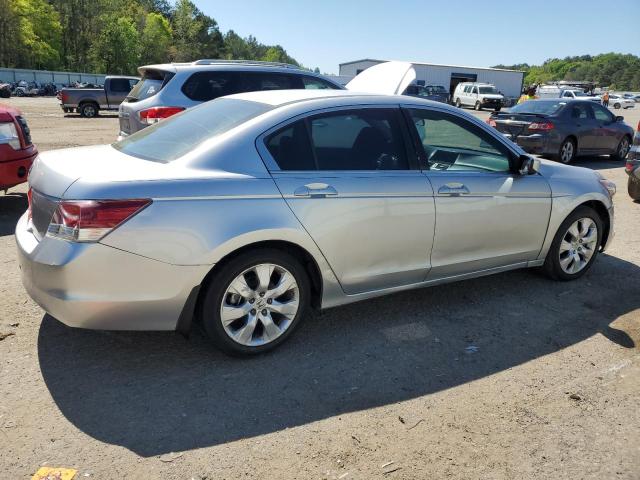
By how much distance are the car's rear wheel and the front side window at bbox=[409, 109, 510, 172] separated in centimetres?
886

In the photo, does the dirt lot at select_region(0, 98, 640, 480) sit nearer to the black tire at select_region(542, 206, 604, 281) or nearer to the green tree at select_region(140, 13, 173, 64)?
the black tire at select_region(542, 206, 604, 281)

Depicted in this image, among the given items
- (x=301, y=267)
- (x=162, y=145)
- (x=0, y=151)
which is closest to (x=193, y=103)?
(x=0, y=151)

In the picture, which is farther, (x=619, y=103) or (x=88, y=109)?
(x=619, y=103)

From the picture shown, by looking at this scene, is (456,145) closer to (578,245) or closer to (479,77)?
(578,245)

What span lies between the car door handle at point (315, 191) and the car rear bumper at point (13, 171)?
4208 millimetres

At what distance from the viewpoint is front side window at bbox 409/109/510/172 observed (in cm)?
405

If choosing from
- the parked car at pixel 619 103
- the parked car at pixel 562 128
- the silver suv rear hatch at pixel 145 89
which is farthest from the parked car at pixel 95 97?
the parked car at pixel 619 103

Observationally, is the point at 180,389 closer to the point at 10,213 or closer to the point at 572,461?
the point at 572,461

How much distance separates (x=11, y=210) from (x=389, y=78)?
5.01 m

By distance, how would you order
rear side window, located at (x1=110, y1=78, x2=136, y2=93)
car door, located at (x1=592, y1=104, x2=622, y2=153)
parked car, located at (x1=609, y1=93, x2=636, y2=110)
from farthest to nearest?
parked car, located at (x1=609, y1=93, x2=636, y2=110)
rear side window, located at (x1=110, y1=78, x2=136, y2=93)
car door, located at (x1=592, y1=104, x2=622, y2=153)

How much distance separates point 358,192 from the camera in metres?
3.50

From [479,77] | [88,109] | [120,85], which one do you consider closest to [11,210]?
[88,109]

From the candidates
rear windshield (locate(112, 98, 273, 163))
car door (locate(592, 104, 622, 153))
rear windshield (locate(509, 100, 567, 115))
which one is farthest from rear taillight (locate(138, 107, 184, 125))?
car door (locate(592, 104, 622, 153))

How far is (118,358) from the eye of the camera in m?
3.35
